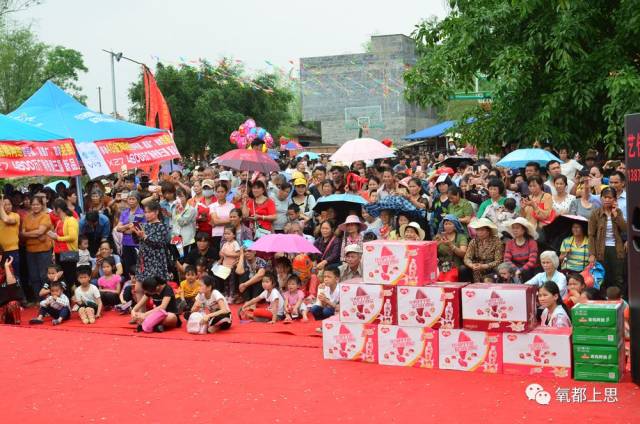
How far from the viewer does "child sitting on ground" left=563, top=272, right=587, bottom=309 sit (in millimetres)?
8422

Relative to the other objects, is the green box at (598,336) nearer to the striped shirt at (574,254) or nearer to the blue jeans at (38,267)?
the striped shirt at (574,254)

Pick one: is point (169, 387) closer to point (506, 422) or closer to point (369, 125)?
point (506, 422)

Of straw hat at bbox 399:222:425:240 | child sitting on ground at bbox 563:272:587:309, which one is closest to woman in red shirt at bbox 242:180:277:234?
straw hat at bbox 399:222:425:240

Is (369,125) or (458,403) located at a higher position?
(369,125)

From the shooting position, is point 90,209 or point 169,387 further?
point 90,209

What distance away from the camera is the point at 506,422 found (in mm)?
5824

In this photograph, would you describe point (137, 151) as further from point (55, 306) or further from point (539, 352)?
point (539, 352)

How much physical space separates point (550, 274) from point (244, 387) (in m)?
3.77

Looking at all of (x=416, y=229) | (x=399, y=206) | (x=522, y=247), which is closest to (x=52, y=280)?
(x=399, y=206)

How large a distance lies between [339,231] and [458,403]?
16.3 feet

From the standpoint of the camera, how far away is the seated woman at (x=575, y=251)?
9352 mm

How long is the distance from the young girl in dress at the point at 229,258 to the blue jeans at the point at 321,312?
5.79 feet

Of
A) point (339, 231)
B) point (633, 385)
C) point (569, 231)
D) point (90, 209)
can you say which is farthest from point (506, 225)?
point (90, 209)

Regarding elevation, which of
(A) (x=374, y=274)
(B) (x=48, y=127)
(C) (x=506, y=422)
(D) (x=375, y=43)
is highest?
(D) (x=375, y=43)
